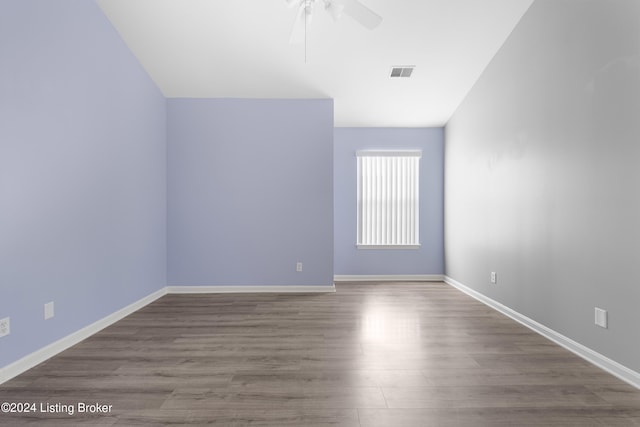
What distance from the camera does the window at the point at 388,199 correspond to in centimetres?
582

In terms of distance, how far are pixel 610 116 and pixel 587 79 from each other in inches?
15.7

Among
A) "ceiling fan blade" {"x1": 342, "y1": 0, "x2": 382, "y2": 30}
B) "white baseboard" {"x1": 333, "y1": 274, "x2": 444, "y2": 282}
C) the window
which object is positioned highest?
"ceiling fan blade" {"x1": 342, "y1": 0, "x2": 382, "y2": 30}

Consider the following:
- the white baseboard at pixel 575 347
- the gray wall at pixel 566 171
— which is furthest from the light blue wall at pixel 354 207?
the white baseboard at pixel 575 347

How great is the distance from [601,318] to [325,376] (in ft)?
6.54

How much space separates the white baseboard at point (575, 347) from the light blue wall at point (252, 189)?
2.16 m

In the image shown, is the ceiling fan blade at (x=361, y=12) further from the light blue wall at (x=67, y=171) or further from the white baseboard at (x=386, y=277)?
the white baseboard at (x=386, y=277)

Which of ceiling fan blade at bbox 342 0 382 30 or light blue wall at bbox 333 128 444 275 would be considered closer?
ceiling fan blade at bbox 342 0 382 30

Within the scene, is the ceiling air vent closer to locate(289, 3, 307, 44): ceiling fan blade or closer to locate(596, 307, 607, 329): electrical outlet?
locate(289, 3, 307, 44): ceiling fan blade

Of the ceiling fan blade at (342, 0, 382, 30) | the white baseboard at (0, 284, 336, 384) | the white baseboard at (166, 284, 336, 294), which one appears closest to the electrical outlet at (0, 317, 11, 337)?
the white baseboard at (0, 284, 336, 384)

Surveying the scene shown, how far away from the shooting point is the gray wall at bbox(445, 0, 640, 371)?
2.32 metres

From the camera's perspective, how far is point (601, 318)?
2492 mm

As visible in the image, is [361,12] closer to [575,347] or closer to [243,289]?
[575,347]

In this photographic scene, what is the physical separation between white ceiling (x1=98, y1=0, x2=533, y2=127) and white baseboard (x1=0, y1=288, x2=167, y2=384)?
9.49 ft

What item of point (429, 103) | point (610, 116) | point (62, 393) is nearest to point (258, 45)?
point (429, 103)
